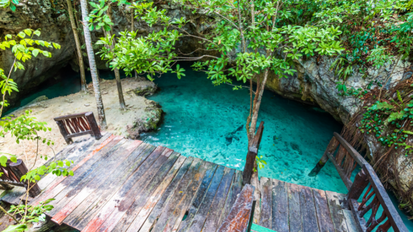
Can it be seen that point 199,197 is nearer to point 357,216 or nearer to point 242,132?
point 357,216

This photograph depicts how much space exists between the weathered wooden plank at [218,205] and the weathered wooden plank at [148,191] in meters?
1.12

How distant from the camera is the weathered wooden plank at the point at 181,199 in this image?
322 centimetres

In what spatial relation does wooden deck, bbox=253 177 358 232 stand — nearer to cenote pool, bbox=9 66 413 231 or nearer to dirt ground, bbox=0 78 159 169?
cenote pool, bbox=9 66 413 231

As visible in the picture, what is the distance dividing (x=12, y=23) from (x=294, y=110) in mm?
12670

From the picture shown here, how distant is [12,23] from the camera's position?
7.05 metres

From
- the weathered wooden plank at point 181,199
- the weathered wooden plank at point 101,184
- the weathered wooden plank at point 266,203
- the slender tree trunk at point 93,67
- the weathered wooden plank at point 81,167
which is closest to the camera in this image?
the weathered wooden plank at point 266,203

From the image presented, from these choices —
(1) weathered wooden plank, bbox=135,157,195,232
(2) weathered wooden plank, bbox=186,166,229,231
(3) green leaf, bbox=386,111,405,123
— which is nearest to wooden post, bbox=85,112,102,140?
(1) weathered wooden plank, bbox=135,157,195,232

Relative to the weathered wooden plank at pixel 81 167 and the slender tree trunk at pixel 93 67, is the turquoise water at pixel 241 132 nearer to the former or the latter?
the slender tree trunk at pixel 93 67

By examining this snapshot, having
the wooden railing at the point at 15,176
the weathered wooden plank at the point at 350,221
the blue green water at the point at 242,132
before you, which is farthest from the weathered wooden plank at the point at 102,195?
the weathered wooden plank at the point at 350,221

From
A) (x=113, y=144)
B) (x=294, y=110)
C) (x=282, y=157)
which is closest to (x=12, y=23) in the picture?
(x=113, y=144)

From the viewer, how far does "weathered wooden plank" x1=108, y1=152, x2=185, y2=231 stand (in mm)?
3223

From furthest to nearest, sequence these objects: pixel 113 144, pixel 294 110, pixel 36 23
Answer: pixel 294 110, pixel 36 23, pixel 113 144

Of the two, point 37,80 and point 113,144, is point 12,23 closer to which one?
point 37,80

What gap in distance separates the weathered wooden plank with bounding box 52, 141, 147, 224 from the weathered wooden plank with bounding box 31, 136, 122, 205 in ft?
1.43
